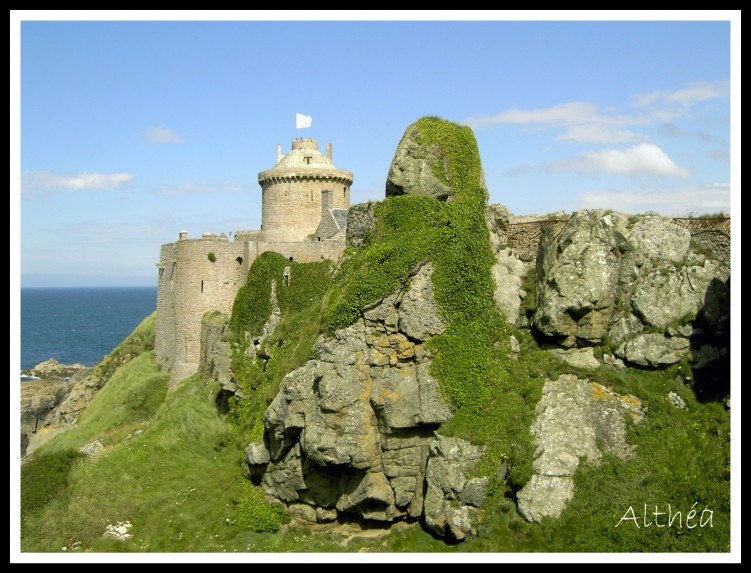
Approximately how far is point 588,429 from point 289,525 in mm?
9416

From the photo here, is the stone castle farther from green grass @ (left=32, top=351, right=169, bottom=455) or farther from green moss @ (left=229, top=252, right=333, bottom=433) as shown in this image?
green moss @ (left=229, top=252, right=333, bottom=433)

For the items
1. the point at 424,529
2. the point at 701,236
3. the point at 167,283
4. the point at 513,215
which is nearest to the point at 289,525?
the point at 424,529

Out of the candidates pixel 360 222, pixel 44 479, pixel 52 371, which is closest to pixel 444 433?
A: pixel 360 222

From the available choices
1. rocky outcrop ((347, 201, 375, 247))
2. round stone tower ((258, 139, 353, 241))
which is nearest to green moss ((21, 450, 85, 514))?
rocky outcrop ((347, 201, 375, 247))

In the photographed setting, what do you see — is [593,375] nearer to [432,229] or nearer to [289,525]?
[432,229]

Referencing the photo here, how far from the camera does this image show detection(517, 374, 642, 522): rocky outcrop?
17.7 metres

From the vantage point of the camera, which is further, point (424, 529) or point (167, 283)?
point (167, 283)

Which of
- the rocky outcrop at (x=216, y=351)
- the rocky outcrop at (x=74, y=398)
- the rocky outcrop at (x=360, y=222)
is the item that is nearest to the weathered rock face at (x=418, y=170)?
the rocky outcrop at (x=360, y=222)

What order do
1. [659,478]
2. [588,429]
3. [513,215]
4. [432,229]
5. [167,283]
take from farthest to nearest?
1. [167,283]
2. [513,215]
3. [432,229]
4. [588,429]
5. [659,478]

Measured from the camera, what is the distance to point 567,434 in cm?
1853

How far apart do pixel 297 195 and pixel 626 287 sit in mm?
22051

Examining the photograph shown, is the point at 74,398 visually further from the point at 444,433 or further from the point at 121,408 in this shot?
the point at 444,433

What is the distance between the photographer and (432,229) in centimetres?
2112

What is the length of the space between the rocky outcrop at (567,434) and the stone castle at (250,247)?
14.4 meters
